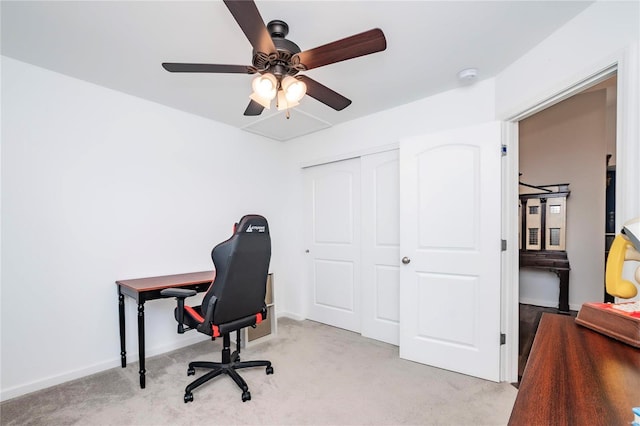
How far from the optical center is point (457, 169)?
2.39 m

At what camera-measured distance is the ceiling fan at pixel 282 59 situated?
1310mm

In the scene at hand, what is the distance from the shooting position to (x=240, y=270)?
6.44 ft

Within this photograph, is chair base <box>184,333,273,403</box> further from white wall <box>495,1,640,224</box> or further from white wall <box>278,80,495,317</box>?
white wall <box>495,1,640,224</box>

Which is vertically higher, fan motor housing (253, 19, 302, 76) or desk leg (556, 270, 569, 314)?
fan motor housing (253, 19, 302, 76)

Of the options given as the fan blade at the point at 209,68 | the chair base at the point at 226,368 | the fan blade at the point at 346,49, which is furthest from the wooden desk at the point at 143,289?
the fan blade at the point at 346,49

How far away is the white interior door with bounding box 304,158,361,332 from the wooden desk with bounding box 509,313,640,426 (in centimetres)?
248

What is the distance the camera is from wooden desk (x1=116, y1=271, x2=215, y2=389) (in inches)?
83.6

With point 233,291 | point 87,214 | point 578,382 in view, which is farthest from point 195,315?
point 578,382

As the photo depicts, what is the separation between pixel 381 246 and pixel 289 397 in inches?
64.8

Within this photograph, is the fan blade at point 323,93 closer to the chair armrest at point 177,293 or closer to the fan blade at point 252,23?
the fan blade at point 252,23

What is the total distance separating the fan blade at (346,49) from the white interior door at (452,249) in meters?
1.35

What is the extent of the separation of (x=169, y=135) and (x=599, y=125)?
5205 millimetres

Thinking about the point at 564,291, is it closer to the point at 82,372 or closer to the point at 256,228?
the point at 256,228

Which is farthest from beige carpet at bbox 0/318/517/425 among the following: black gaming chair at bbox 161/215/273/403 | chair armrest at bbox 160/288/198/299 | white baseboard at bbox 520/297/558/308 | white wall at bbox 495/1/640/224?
white baseboard at bbox 520/297/558/308
